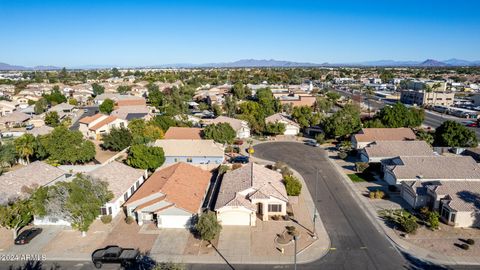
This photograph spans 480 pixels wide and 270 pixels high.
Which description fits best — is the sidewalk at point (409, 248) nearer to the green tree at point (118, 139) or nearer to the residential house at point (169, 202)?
the residential house at point (169, 202)

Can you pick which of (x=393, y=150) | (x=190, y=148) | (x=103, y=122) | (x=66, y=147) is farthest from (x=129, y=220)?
(x=103, y=122)

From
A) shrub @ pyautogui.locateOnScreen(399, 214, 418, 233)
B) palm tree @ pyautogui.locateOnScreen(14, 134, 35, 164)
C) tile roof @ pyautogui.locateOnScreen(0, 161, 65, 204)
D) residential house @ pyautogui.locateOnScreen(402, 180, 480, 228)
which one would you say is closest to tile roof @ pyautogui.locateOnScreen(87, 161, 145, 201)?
tile roof @ pyautogui.locateOnScreen(0, 161, 65, 204)

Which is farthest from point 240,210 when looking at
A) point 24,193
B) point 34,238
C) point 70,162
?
point 70,162

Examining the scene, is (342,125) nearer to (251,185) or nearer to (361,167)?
(361,167)

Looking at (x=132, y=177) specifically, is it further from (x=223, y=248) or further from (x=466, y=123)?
(x=466, y=123)

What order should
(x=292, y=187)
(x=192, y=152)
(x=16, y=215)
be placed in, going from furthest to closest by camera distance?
1. (x=192, y=152)
2. (x=292, y=187)
3. (x=16, y=215)
